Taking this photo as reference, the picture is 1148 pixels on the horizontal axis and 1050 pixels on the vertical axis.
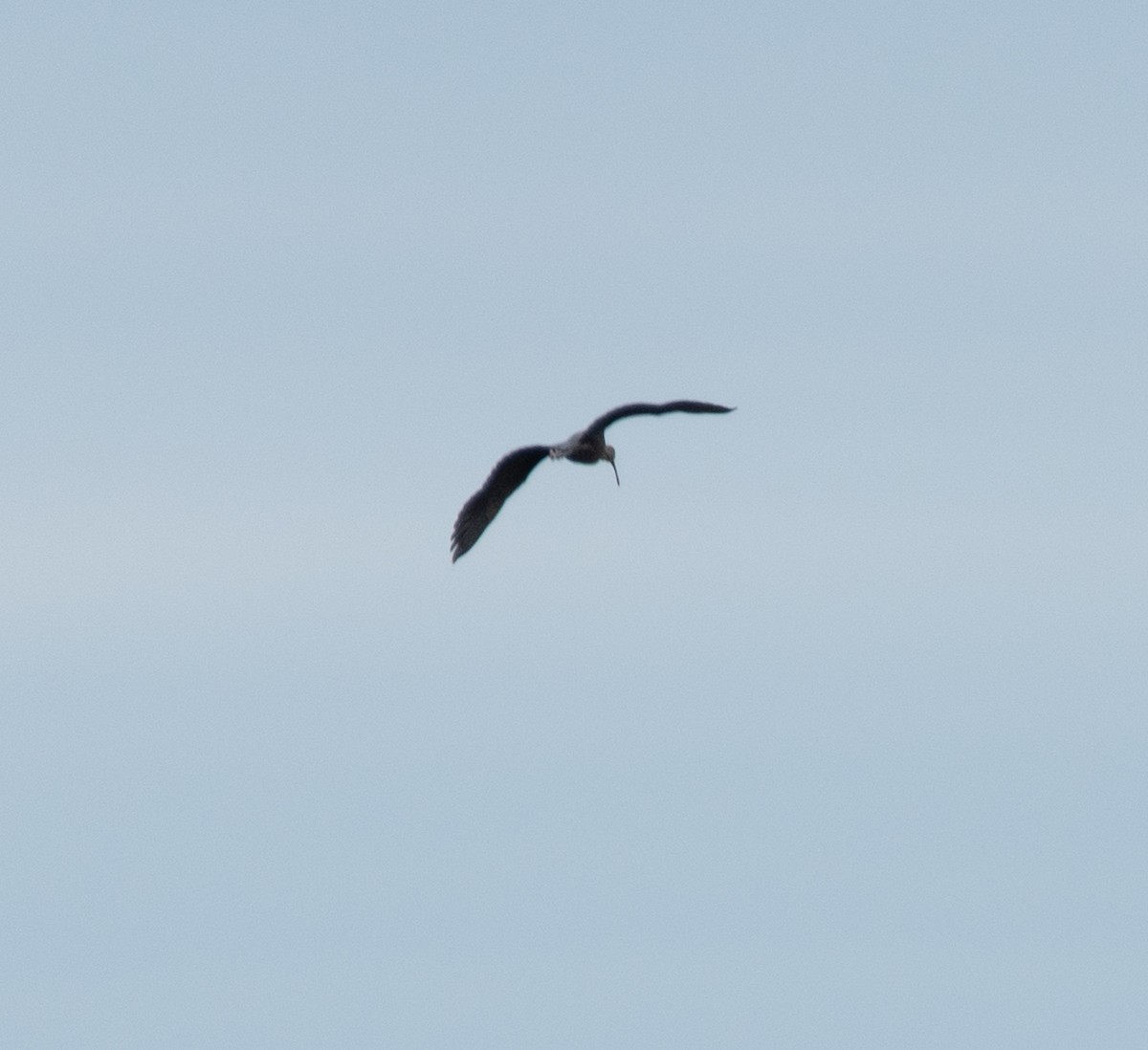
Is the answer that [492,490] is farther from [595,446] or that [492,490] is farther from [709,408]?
[709,408]

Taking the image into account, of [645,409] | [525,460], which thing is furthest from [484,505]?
[645,409]

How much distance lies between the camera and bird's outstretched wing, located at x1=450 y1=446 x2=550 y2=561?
2952cm

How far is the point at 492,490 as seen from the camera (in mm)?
29828

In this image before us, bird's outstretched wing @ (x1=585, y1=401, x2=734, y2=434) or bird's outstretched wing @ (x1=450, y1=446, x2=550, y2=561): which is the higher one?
bird's outstretched wing @ (x1=585, y1=401, x2=734, y2=434)

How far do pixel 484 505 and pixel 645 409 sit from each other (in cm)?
412

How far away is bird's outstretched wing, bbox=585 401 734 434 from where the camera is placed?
89.1ft

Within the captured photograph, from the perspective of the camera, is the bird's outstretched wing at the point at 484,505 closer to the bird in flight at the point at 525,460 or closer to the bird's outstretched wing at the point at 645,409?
the bird in flight at the point at 525,460

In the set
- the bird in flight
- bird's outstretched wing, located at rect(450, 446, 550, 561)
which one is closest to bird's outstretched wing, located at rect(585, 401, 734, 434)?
the bird in flight

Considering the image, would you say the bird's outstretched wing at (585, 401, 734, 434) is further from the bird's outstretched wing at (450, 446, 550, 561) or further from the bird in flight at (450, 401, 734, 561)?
the bird's outstretched wing at (450, 446, 550, 561)

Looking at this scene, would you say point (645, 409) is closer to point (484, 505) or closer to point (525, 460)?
point (525, 460)

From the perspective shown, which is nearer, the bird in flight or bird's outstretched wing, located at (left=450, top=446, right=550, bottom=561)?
the bird in flight

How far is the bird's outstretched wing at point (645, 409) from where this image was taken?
2717 centimetres

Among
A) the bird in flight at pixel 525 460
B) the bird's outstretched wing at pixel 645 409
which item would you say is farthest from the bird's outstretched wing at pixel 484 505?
the bird's outstretched wing at pixel 645 409

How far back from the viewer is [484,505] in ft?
98.2
